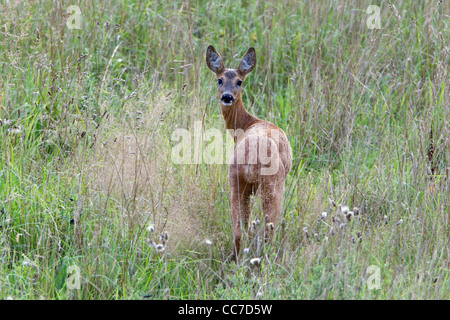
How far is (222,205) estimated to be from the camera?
458 cm

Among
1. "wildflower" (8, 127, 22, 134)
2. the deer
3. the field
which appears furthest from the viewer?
"wildflower" (8, 127, 22, 134)

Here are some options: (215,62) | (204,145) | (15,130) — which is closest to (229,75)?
(215,62)

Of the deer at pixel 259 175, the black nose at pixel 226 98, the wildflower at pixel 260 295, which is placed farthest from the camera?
the black nose at pixel 226 98

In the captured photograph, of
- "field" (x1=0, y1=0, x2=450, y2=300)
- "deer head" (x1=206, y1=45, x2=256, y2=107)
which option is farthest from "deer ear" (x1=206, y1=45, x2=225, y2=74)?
"field" (x1=0, y1=0, x2=450, y2=300)

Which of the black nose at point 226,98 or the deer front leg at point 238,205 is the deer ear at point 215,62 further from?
the deer front leg at point 238,205

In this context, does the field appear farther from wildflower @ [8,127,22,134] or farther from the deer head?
the deer head

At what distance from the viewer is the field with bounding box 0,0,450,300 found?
3684mm

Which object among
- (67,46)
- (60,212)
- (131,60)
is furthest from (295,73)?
(60,212)

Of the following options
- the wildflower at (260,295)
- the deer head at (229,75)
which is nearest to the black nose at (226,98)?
the deer head at (229,75)

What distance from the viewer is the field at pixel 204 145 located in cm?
368

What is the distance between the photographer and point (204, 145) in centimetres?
517

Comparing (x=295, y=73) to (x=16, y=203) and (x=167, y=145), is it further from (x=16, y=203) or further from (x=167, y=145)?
(x=16, y=203)

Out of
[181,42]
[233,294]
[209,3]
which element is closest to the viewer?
[233,294]

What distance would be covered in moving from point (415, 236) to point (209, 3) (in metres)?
3.95
